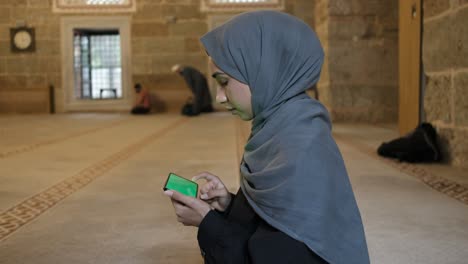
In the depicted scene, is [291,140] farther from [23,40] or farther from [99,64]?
[99,64]

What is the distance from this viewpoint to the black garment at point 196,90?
9.97 metres

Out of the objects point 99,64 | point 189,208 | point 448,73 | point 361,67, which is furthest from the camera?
point 99,64

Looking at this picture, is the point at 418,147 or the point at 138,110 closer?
the point at 418,147

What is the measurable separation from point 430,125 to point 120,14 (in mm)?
8370

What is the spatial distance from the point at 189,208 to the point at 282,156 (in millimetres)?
245

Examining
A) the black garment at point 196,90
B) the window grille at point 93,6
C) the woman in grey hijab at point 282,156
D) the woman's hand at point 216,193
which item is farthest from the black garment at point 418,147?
the window grille at point 93,6

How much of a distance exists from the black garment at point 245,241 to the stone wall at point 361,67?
21.1ft

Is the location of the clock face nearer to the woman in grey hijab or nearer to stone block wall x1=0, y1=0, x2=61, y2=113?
stone block wall x1=0, y1=0, x2=61, y2=113

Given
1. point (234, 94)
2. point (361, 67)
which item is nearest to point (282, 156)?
point (234, 94)

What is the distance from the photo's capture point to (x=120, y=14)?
11180 mm

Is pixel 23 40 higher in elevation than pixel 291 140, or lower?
higher

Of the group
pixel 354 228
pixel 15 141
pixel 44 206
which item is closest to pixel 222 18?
pixel 15 141

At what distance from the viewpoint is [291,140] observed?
1041 millimetres

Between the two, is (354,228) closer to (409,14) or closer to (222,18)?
(409,14)
